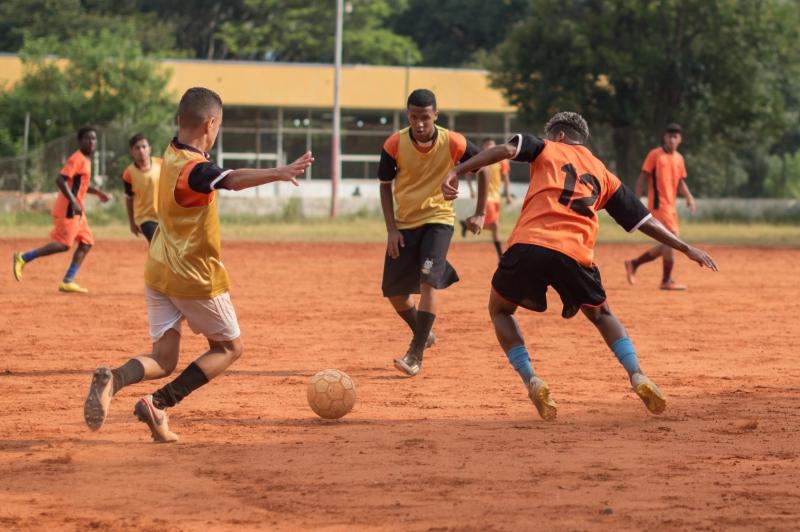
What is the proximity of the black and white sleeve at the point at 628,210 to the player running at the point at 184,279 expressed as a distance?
2.07 meters

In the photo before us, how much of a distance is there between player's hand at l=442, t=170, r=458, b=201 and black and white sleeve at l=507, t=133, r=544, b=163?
37 cm

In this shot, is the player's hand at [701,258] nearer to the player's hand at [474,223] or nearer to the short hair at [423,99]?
the player's hand at [474,223]

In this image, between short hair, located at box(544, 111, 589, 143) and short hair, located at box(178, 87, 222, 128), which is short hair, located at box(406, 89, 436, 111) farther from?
short hair, located at box(178, 87, 222, 128)

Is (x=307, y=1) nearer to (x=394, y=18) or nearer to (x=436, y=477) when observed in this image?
(x=394, y=18)

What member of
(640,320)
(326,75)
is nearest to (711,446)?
(640,320)

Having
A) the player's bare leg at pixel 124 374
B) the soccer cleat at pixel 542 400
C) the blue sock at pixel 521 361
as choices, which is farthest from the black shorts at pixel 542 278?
the player's bare leg at pixel 124 374

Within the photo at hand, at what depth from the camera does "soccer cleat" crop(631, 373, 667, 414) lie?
773 cm

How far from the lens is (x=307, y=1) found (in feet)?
204

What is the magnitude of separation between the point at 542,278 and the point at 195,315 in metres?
1.95

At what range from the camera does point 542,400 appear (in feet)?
25.2

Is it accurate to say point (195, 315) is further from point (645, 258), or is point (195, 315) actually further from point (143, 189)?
point (645, 258)

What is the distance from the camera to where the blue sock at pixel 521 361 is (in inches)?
311

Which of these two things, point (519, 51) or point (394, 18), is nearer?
point (519, 51)

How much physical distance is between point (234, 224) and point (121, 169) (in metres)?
3.09
